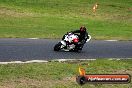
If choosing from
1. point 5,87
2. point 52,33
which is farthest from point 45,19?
point 5,87

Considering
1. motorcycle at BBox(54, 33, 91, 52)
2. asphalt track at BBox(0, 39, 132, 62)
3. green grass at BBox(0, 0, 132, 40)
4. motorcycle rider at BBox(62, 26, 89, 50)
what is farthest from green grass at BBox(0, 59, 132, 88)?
green grass at BBox(0, 0, 132, 40)

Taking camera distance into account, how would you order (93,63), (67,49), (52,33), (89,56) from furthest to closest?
(52,33) < (67,49) < (89,56) < (93,63)

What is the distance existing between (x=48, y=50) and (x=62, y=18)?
18.9 m

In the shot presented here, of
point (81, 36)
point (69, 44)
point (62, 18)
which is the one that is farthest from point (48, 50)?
point (62, 18)

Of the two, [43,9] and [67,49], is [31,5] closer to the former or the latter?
[43,9]

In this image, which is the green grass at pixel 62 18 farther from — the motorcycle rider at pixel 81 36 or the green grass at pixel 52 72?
the green grass at pixel 52 72

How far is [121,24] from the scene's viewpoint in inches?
1458

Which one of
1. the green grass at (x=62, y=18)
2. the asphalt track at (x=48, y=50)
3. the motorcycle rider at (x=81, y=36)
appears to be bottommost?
the green grass at (x=62, y=18)

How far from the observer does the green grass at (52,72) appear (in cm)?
1117

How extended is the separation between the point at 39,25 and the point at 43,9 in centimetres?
1026

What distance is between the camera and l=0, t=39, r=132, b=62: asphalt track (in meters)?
16.7

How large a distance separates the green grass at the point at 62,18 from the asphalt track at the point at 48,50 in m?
2.91

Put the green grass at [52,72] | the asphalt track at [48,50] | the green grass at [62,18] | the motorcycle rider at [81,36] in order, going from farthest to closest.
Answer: the green grass at [62,18] → the motorcycle rider at [81,36] → the asphalt track at [48,50] → the green grass at [52,72]

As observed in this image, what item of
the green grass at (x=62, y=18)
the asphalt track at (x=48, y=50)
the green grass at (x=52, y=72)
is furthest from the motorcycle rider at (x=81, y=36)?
the green grass at (x=62, y=18)
